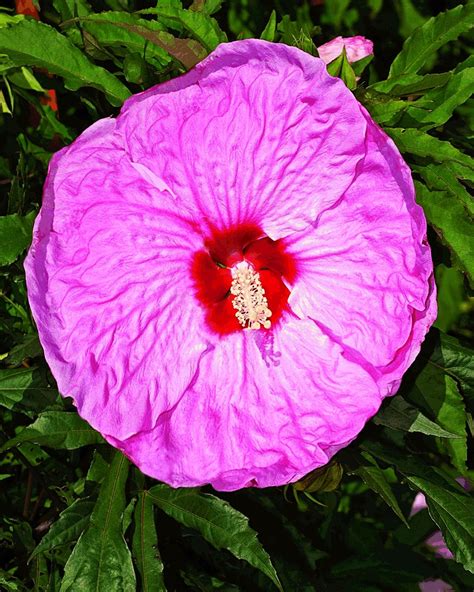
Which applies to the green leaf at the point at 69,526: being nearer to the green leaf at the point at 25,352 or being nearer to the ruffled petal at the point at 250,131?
the green leaf at the point at 25,352

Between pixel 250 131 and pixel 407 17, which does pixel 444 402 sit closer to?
pixel 250 131

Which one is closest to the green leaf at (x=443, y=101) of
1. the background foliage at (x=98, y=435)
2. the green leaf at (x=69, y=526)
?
the background foliage at (x=98, y=435)

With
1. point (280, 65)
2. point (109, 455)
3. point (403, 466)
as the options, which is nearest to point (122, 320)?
point (109, 455)

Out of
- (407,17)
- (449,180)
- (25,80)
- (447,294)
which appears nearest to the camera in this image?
(449,180)

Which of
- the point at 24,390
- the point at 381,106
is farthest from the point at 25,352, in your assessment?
the point at 381,106

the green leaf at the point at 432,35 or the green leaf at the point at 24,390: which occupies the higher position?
the green leaf at the point at 432,35

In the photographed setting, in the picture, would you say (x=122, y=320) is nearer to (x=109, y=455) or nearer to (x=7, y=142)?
(x=109, y=455)

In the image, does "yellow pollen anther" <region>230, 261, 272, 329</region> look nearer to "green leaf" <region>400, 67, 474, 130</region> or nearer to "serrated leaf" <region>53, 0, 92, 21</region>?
"green leaf" <region>400, 67, 474, 130</region>

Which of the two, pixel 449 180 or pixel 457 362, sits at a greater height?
pixel 449 180

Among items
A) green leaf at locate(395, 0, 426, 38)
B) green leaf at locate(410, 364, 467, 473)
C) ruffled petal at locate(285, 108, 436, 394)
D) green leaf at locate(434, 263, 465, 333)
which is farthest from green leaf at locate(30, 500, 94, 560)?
green leaf at locate(395, 0, 426, 38)
